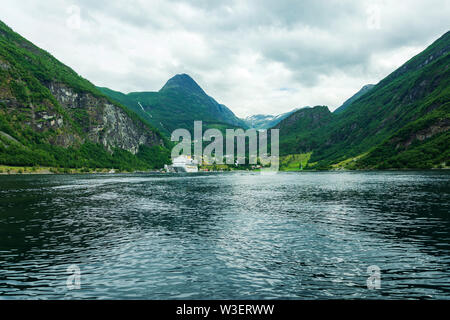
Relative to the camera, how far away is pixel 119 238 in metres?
35.4

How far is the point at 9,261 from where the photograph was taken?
2575cm

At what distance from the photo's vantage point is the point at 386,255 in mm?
27922

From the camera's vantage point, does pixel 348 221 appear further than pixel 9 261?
Yes

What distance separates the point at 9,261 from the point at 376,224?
4590 cm
